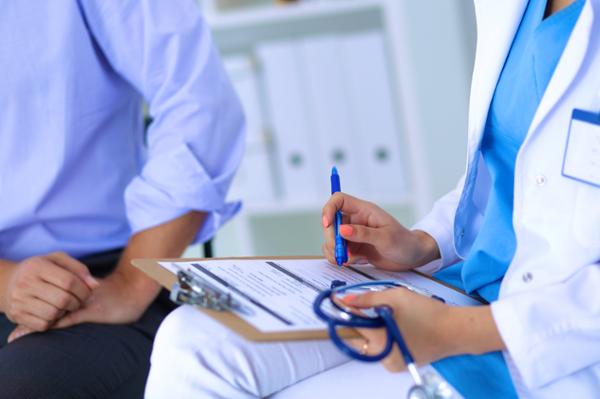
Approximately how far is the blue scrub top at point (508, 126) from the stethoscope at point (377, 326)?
0.07 metres

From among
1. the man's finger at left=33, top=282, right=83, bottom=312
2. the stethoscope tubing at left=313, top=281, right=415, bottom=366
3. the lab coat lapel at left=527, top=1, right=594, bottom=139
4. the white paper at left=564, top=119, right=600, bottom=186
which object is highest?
the lab coat lapel at left=527, top=1, right=594, bottom=139

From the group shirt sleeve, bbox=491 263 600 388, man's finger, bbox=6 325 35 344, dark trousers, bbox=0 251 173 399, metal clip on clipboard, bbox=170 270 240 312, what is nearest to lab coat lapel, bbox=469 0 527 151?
shirt sleeve, bbox=491 263 600 388

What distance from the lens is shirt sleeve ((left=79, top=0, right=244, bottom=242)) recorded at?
1287mm

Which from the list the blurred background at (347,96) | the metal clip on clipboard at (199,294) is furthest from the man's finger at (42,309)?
the blurred background at (347,96)

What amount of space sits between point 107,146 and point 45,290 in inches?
12.1

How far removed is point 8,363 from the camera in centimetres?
105

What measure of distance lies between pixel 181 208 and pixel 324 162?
3.48 ft

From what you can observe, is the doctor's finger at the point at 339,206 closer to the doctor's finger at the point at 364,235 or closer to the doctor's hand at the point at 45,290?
the doctor's finger at the point at 364,235

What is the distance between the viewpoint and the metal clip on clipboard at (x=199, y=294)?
817mm

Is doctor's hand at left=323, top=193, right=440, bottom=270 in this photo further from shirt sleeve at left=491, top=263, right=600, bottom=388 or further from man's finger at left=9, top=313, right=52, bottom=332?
man's finger at left=9, top=313, right=52, bottom=332

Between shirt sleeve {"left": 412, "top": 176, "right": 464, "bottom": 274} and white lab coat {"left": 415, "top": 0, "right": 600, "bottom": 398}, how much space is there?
213 mm

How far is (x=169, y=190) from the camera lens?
4.24 ft

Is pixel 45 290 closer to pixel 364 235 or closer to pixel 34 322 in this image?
pixel 34 322

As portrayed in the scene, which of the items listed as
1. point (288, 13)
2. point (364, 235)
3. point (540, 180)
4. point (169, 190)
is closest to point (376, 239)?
point (364, 235)
